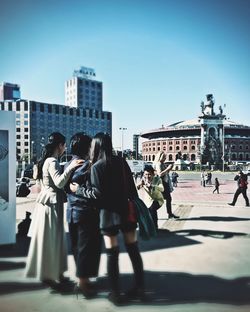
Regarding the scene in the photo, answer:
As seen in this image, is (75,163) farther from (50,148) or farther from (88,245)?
(88,245)

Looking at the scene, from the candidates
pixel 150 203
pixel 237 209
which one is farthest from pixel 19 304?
pixel 237 209

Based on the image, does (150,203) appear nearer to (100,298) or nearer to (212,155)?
(100,298)

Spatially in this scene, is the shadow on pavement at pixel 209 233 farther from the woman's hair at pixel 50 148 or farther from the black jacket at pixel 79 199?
the woman's hair at pixel 50 148

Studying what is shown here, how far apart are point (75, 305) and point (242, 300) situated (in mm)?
1927

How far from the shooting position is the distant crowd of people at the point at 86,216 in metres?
3.61

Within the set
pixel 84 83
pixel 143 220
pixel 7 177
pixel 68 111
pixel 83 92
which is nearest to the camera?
pixel 143 220

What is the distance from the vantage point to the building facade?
102 meters

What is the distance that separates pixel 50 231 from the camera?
402 cm

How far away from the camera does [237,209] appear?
35.9 ft

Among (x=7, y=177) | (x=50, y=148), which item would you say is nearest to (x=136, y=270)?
(x=50, y=148)

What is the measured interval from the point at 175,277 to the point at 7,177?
3446mm

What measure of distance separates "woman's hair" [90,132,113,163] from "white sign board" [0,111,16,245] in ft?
8.43

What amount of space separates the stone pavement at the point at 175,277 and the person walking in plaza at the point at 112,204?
25cm

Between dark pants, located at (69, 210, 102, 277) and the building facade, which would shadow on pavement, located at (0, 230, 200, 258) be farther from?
the building facade
